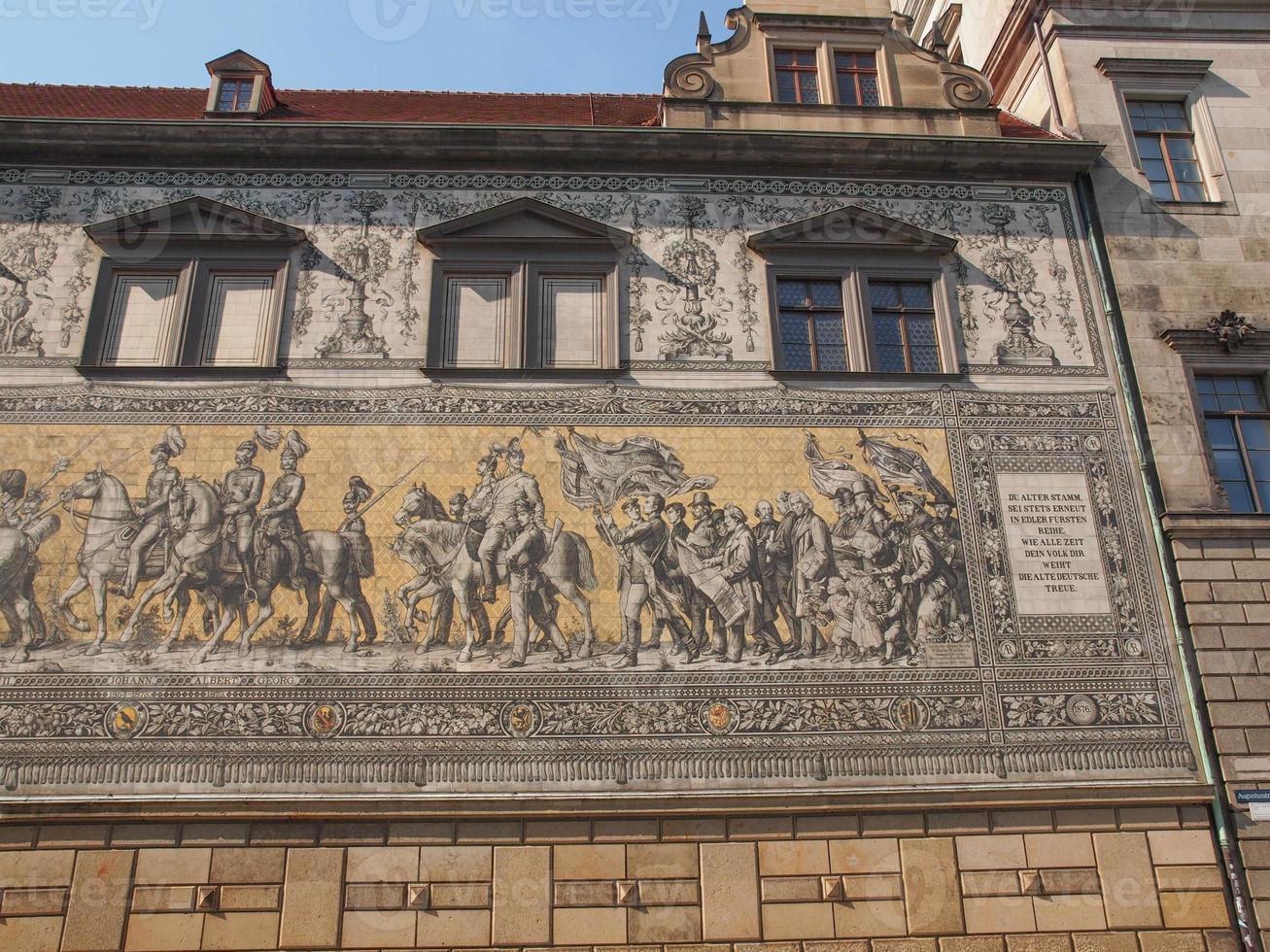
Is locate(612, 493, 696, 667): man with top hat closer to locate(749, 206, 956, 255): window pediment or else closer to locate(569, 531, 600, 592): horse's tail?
locate(569, 531, 600, 592): horse's tail

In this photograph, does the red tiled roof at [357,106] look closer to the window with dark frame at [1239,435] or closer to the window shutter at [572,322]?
the window shutter at [572,322]

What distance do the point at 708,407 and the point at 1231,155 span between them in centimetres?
635

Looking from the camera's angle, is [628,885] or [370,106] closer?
[628,885]

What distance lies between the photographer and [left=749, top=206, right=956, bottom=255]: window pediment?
10.1 m

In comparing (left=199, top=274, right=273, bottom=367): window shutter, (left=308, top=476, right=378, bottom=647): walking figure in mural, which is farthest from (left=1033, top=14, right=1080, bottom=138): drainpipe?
(left=199, top=274, right=273, bottom=367): window shutter

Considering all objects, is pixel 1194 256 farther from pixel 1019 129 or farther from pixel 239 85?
pixel 239 85

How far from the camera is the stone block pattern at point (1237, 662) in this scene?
25.9 ft

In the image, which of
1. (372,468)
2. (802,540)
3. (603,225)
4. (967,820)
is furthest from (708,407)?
(967,820)

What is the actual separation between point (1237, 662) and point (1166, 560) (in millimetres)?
985

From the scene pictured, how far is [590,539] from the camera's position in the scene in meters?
8.77

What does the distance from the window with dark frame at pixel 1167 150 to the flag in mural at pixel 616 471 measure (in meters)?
5.88

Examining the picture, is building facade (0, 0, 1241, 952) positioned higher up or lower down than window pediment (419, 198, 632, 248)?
lower down

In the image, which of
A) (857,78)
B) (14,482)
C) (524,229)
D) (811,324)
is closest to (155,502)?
(14,482)

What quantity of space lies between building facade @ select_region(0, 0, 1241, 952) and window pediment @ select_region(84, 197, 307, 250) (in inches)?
1.6
